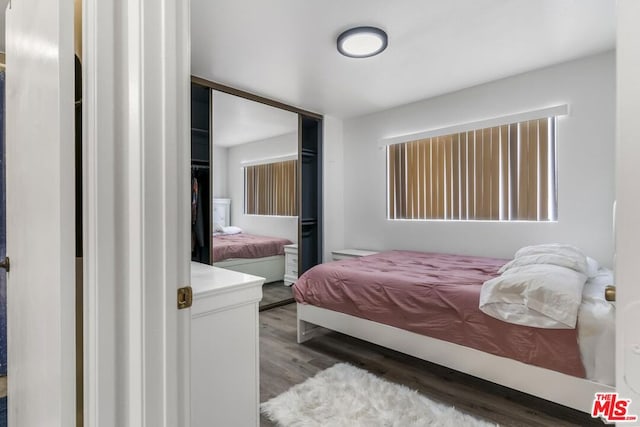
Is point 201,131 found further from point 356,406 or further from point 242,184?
point 356,406

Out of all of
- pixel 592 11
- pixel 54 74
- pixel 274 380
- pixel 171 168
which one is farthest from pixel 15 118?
pixel 592 11

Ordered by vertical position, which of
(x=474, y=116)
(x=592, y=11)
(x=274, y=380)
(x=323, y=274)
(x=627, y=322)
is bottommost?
(x=274, y=380)

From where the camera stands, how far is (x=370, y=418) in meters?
1.79

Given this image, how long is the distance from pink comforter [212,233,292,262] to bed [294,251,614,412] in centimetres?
98

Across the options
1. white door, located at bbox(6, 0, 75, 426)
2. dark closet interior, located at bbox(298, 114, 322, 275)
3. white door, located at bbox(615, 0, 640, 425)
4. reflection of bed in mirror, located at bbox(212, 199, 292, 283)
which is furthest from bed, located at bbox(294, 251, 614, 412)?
white door, located at bbox(6, 0, 75, 426)

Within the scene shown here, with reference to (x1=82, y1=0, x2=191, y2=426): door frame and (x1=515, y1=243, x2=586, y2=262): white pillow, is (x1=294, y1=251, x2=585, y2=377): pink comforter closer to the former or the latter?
(x1=515, y1=243, x2=586, y2=262): white pillow

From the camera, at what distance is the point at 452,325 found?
2020mm

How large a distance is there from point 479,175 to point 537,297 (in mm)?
1979

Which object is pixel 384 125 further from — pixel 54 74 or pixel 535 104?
pixel 54 74

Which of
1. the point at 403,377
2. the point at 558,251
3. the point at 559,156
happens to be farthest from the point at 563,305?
the point at 559,156

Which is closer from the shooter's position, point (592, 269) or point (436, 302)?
point (436, 302)

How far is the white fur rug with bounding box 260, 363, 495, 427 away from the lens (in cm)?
175

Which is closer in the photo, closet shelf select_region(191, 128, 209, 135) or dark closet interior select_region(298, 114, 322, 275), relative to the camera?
closet shelf select_region(191, 128, 209, 135)

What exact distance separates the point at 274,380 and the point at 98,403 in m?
1.62
